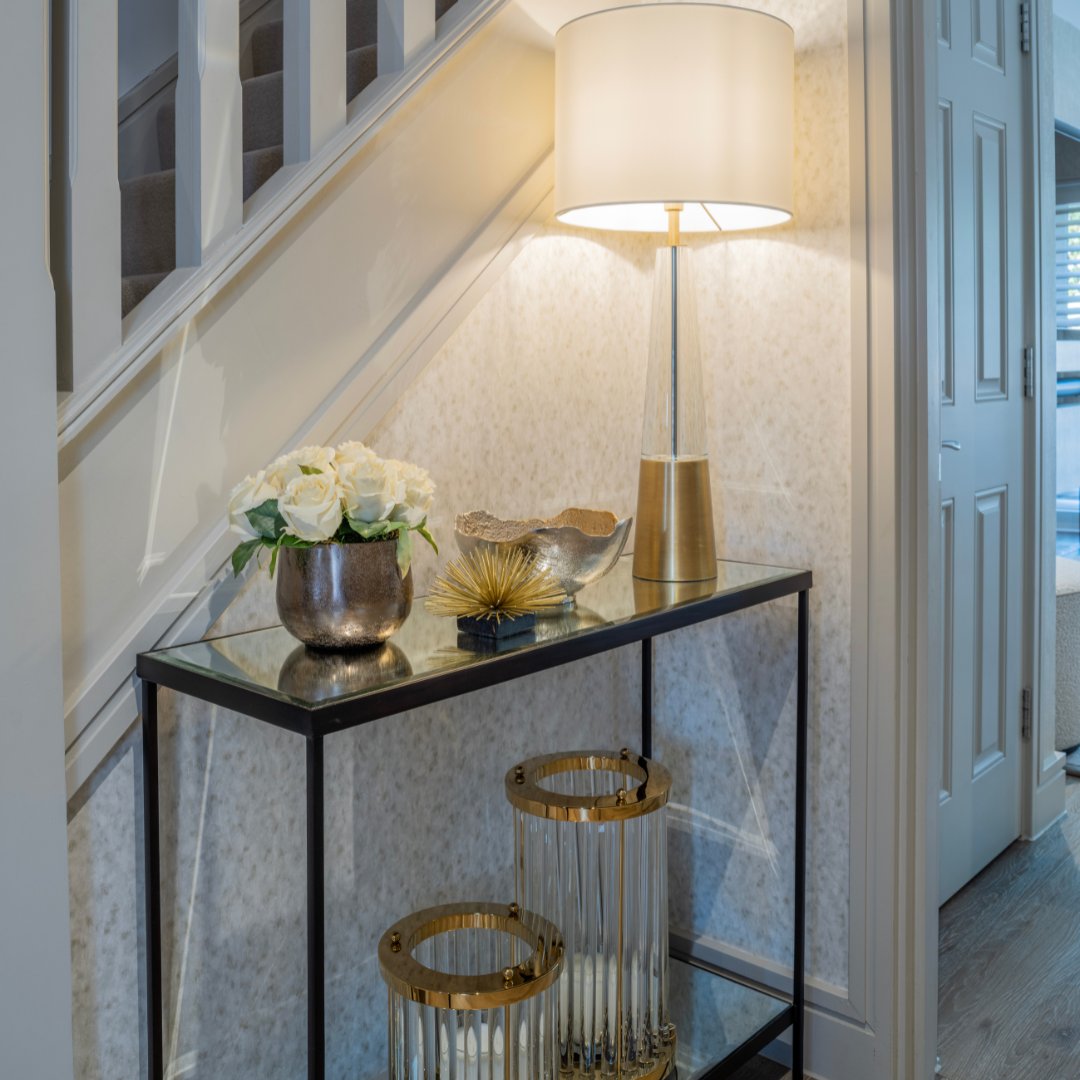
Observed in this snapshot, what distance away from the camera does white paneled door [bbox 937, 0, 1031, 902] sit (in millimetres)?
2445

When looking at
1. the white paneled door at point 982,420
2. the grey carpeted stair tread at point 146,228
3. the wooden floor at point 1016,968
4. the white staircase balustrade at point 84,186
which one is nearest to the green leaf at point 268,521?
the white staircase balustrade at point 84,186

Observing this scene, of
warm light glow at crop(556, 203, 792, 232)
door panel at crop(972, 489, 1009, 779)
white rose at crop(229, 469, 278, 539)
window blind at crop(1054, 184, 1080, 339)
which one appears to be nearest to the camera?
white rose at crop(229, 469, 278, 539)

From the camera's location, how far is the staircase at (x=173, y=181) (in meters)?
1.63

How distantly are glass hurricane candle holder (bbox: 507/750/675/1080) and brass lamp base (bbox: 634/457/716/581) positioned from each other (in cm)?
32

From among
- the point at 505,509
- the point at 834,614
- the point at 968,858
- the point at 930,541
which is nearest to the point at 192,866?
the point at 505,509

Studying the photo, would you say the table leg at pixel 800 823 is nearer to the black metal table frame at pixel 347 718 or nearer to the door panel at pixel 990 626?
the black metal table frame at pixel 347 718

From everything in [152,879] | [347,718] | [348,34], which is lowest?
[152,879]

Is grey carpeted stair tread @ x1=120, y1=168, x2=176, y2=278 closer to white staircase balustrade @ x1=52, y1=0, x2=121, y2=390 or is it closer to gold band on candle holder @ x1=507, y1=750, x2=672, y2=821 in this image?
white staircase balustrade @ x1=52, y1=0, x2=121, y2=390

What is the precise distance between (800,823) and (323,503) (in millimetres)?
1026

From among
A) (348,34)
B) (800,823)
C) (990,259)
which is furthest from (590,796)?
(990,259)

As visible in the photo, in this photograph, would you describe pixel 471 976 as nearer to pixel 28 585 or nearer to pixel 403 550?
pixel 403 550

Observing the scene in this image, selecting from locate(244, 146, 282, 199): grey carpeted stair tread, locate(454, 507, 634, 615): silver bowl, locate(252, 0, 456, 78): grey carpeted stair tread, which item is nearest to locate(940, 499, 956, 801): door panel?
locate(454, 507, 634, 615): silver bowl

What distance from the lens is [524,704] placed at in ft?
6.06

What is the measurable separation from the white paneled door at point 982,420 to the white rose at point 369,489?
162 cm
